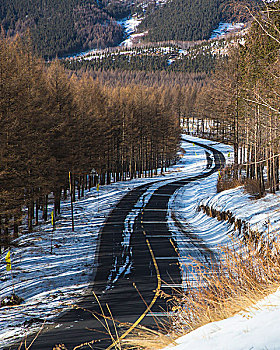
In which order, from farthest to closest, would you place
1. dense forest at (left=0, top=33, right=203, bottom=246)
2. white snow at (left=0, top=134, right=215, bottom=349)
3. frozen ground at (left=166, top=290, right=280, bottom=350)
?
dense forest at (left=0, top=33, right=203, bottom=246), white snow at (left=0, top=134, right=215, bottom=349), frozen ground at (left=166, top=290, right=280, bottom=350)

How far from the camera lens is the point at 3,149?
50.7 feet

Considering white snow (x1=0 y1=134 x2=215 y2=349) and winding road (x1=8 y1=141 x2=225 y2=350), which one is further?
white snow (x1=0 y1=134 x2=215 y2=349)

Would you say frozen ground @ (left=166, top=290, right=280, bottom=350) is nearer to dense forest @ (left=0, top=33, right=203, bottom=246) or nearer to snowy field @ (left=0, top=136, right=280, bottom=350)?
snowy field @ (left=0, top=136, right=280, bottom=350)

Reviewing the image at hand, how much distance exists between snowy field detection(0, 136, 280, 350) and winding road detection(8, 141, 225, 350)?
1.77 ft

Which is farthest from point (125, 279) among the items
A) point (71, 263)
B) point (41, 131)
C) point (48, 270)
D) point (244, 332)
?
point (41, 131)

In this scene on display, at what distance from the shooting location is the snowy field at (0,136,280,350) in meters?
3.58

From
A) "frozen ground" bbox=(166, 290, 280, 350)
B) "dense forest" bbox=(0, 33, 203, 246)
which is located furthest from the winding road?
"dense forest" bbox=(0, 33, 203, 246)

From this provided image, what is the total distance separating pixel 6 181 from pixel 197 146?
73077 millimetres

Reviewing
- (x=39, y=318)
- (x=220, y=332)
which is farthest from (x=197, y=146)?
(x=220, y=332)

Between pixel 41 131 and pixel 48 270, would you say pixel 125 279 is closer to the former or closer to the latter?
pixel 48 270

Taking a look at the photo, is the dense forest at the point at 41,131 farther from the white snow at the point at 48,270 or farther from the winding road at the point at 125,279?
the winding road at the point at 125,279

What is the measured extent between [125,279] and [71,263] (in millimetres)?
3849

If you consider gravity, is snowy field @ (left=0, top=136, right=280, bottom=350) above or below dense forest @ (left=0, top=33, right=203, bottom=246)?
below

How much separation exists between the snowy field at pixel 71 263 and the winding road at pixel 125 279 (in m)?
0.54
